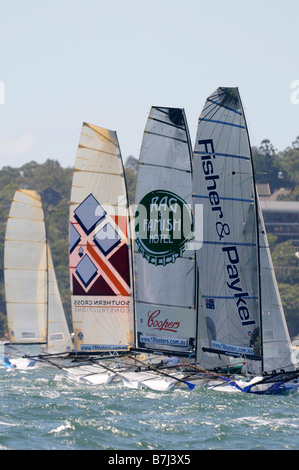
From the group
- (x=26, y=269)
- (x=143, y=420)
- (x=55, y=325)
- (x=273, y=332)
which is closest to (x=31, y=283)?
(x=26, y=269)

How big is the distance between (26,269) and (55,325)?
2834 mm

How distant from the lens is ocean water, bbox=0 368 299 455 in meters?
21.9

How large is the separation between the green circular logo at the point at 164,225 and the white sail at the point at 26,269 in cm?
1001

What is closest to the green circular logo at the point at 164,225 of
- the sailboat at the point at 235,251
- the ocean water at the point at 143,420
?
the sailboat at the point at 235,251

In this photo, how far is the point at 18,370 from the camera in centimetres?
4325

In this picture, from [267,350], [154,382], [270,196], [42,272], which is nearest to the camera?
[267,350]

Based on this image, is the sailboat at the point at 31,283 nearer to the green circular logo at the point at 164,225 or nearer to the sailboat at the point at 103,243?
the sailboat at the point at 103,243

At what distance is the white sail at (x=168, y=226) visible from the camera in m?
32.6

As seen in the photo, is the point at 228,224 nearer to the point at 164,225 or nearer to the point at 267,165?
the point at 164,225

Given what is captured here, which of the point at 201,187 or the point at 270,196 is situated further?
the point at 270,196
